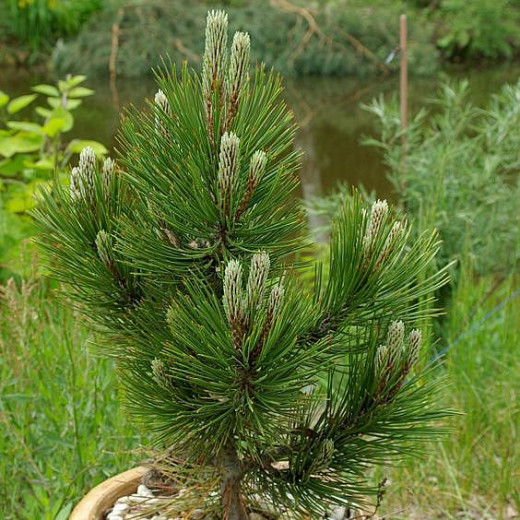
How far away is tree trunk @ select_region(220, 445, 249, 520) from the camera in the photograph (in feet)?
3.47

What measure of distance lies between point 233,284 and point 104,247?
199 millimetres

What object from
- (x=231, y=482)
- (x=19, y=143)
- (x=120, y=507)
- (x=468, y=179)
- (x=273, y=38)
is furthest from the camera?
(x=273, y=38)

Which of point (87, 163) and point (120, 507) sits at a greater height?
point (87, 163)

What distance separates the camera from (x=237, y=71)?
0.86 metres

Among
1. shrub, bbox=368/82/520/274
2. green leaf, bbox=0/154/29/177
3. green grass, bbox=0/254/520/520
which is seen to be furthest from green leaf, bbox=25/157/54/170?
shrub, bbox=368/82/520/274

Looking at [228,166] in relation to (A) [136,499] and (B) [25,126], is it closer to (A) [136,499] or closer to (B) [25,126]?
(A) [136,499]

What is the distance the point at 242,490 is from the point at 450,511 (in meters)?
0.84

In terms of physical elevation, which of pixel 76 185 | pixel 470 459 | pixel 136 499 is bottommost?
pixel 470 459

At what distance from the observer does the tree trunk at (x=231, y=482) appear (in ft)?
3.47

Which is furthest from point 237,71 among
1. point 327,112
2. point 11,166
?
point 327,112

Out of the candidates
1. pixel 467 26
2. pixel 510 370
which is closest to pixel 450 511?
pixel 510 370

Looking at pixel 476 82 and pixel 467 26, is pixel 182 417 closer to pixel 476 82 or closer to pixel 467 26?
pixel 476 82

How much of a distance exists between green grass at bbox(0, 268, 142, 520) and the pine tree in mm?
489

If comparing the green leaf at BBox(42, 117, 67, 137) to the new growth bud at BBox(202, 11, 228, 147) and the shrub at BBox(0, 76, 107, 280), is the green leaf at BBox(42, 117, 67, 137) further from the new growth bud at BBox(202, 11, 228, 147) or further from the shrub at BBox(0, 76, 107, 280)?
the new growth bud at BBox(202, 11, 228, 147)
